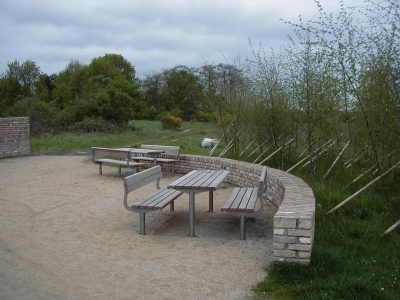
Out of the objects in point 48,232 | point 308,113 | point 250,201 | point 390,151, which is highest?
point 308,113

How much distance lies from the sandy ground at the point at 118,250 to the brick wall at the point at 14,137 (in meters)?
6.77

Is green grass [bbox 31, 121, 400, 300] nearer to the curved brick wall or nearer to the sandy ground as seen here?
the curved brick wall

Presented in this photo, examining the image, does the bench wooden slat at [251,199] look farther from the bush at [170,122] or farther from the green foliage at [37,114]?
the bush at [170,122]

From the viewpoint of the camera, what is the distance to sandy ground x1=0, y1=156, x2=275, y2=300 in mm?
3730

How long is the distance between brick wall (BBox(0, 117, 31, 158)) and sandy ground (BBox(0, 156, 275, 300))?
6765mm

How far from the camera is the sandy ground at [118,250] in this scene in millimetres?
3730

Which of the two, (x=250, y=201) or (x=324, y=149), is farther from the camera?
(x=324, y=149)

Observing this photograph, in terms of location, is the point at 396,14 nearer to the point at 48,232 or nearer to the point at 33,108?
the point at 48,232

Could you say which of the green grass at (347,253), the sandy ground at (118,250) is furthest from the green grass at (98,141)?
the green grass at (347,253)

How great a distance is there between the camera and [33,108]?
24.0 meters

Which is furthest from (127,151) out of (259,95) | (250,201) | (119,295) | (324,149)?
(119,295)

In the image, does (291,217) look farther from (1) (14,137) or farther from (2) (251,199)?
(1) (14,137)

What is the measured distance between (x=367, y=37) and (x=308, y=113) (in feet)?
5.55

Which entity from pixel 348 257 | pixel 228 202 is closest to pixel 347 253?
pixel 348 257
